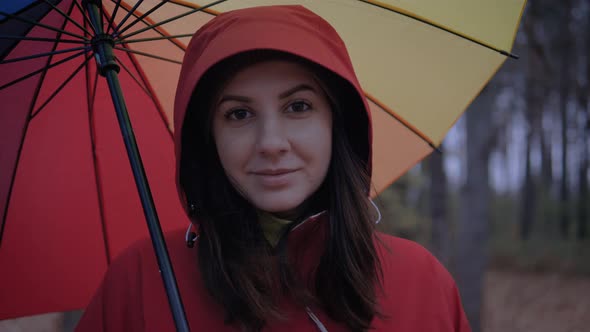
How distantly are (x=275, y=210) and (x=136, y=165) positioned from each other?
52 cm

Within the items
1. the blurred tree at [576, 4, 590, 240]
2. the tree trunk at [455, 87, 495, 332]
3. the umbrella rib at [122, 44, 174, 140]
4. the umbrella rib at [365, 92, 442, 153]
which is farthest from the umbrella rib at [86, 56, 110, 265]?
Result: the blurred tree at [576, 4, 590, 240]

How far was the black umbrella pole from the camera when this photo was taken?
1.53m

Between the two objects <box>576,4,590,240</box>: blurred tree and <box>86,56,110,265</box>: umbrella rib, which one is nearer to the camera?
Result: <box>86,56,110,265</box>: umbrella rib

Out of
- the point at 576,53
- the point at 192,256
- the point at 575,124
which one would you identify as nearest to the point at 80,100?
the point at 192,256

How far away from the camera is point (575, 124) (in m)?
17.7

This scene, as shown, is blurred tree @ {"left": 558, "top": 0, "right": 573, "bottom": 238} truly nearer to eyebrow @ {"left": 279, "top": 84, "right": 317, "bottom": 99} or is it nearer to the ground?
the ground

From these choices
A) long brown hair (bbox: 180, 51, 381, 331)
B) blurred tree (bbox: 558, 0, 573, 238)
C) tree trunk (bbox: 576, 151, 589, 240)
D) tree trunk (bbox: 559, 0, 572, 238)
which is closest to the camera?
long brown hair (bbox: 180, 51, 381, 331)

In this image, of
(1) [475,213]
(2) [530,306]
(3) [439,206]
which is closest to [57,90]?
(1) [475,213]

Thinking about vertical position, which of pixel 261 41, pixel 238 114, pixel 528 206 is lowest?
pixel 528 206

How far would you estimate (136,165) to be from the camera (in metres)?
1.70

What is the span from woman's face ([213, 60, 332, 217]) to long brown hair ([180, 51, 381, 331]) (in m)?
0.05

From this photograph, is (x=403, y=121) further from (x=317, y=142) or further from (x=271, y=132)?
(x=271, y=132)

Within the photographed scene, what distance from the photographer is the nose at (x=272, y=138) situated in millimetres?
1504

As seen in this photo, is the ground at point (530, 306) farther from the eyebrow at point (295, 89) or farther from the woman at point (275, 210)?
the eyebrow at point (295, 89)
